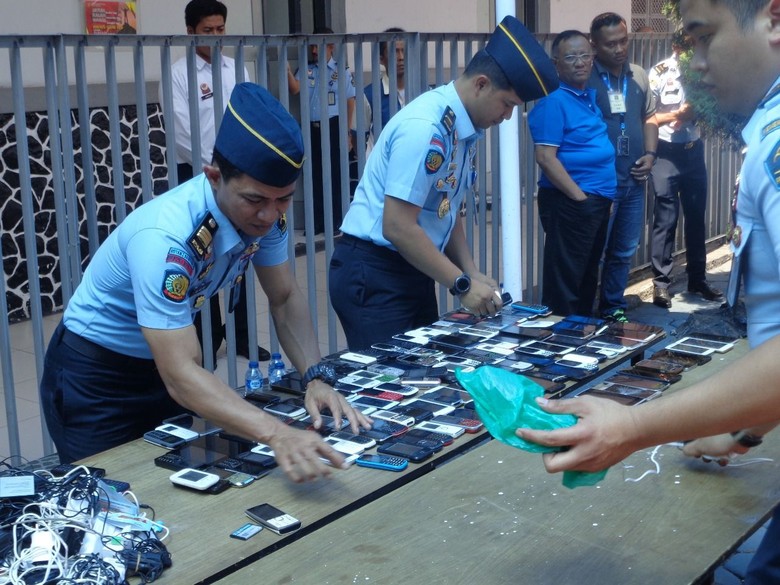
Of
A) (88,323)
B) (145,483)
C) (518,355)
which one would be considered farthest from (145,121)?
(145,483)

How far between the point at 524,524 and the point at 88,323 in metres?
1.38

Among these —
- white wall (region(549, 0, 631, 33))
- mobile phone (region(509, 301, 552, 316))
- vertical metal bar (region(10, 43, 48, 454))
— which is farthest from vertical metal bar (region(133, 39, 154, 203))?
white wall (region(549, 0, 631, 33))

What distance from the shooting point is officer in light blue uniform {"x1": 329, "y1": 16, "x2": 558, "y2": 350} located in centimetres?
345

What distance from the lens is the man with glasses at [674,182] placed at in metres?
6.75

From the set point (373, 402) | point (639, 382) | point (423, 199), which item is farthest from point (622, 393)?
point (423, 199)

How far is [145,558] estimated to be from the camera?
1942 millimetres

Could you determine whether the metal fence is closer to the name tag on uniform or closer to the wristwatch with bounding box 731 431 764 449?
the name tag on uniform

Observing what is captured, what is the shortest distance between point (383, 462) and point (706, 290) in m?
5.52

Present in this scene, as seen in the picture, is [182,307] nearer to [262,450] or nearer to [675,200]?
[262,450]

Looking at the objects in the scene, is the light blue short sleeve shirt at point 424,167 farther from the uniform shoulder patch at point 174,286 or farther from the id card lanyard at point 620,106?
the id card lanyard at point 620,106

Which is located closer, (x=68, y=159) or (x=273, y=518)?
(x=273, y=518)

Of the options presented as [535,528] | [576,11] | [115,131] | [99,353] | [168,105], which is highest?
[576,11]

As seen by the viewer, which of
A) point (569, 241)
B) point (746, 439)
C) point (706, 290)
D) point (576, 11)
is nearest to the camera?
point (746, 439)

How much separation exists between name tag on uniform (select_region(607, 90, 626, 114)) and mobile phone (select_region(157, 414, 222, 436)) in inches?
159
